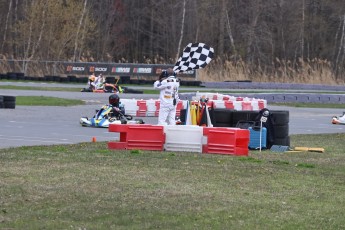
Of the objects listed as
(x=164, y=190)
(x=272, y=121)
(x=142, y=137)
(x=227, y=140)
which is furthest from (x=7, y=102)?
(x=164, y=190)

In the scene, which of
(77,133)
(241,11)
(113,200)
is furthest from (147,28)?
(113,200)

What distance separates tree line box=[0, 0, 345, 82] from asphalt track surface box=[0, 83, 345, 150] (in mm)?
23901

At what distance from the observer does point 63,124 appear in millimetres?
19812

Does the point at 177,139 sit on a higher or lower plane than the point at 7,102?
lower

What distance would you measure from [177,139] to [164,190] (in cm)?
443

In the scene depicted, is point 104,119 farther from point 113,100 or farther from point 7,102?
point 7,102

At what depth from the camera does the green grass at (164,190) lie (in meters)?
7.66

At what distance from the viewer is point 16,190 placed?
9.00m

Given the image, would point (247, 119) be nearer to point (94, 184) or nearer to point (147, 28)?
point (94, 184)

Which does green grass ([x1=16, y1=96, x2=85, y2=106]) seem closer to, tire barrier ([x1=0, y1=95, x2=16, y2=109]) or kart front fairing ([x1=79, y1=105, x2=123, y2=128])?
tire barrier ([x1=0, y1=95, x2=16, y2=109])

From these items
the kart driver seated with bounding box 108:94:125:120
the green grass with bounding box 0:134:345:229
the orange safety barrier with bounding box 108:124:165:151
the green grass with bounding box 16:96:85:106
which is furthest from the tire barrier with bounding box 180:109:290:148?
the green grass with bounding box 16:96:85:106

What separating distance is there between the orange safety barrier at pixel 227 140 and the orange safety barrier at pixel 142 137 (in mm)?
698

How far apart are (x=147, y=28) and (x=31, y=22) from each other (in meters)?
12.5

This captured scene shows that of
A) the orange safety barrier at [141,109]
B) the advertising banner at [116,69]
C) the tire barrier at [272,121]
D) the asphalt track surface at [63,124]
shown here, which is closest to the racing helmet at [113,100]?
the asphalt track surface at [63,124]
